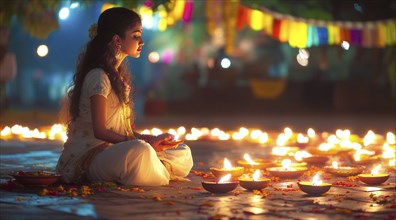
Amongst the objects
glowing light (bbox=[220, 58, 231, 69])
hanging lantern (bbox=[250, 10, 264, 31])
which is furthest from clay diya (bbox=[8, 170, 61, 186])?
glowing light (bbox=[220, 58, 231, 69])

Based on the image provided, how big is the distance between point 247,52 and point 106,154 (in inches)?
1285

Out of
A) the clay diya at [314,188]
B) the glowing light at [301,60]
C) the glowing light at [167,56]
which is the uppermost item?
the glowing light at [167,56]

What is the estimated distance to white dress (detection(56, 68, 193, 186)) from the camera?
721 cm

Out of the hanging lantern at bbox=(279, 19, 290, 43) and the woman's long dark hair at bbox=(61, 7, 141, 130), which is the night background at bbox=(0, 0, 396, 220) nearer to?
the hanging lantern at bbox=(279, 19, 290, 43)

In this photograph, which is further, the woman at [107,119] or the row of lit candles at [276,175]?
the woman at [107,119]

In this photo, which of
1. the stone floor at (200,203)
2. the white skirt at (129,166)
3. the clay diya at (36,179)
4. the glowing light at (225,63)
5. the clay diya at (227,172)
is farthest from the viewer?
the glowing light at (225,63)

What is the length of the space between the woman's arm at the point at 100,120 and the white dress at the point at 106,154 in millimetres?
57

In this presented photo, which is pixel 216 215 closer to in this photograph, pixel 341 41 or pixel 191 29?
pixel 341 41

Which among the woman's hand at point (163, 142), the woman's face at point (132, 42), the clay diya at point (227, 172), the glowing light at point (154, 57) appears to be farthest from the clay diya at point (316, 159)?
the glowing light at point (154, 57)

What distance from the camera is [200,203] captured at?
634cm

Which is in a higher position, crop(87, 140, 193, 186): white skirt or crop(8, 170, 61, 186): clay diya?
crop(87, 140, 193, 186): white skirt

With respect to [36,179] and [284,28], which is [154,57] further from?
[36,179]

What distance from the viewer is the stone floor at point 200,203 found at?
571 cm

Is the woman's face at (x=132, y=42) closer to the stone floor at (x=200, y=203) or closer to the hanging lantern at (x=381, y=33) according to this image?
the stone floor at (x=200, y=203)
